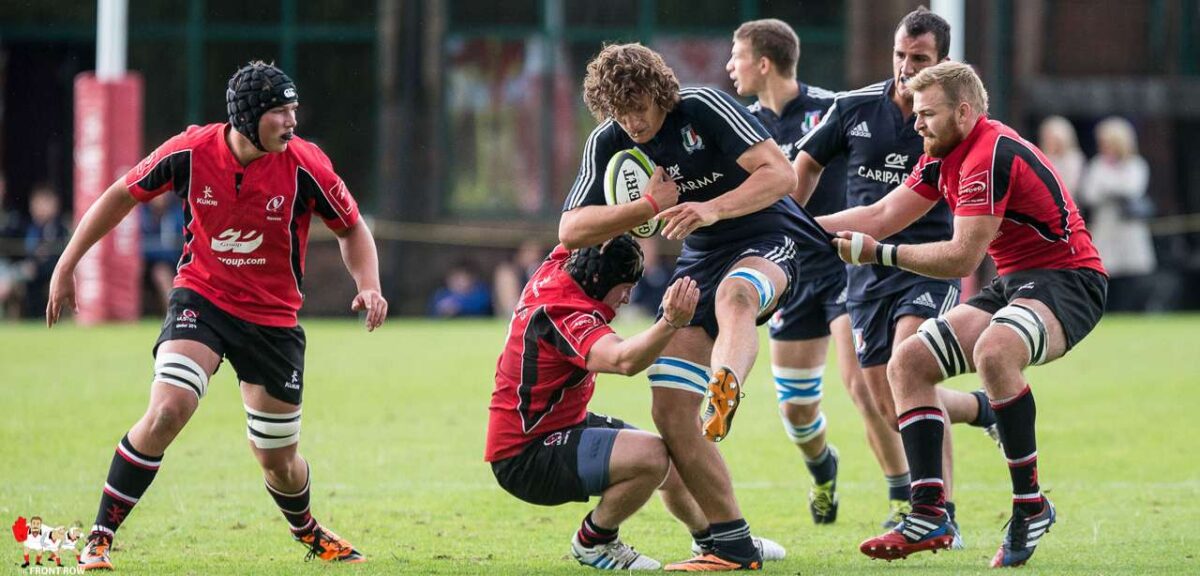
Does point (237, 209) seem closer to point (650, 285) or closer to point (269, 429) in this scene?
point (269, 429)

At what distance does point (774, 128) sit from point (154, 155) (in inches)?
128

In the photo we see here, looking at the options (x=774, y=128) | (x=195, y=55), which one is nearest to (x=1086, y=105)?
(x=195, y=55)

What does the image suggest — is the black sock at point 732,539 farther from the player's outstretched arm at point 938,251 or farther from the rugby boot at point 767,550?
the player's outstretched arm at point 938,251

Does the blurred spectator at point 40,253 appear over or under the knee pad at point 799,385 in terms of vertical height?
under

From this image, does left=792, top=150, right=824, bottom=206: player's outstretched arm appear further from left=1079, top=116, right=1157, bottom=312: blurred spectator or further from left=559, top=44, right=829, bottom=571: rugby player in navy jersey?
left=1079, top=116, right=1157, bottom=312: blurred spectator

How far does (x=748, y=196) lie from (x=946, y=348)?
1038mm

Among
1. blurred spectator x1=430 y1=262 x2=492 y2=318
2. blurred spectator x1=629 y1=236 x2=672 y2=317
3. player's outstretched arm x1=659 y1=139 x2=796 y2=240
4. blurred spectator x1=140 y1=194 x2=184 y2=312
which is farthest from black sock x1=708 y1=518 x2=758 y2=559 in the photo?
blurred spectator x1=430 y1=262 x2=492 y2=318

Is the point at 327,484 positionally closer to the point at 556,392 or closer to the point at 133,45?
the point at 556,392

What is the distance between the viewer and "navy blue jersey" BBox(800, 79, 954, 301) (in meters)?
8.16

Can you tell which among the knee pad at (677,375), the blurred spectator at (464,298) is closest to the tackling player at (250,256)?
the knee pad at (677,375)

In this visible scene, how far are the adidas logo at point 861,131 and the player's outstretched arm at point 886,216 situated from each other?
645mm

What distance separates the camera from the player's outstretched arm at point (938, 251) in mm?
6824

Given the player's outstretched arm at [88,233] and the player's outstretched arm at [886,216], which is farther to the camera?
the player's outstretched arm at [886,216]

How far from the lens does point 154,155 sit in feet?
23.9
